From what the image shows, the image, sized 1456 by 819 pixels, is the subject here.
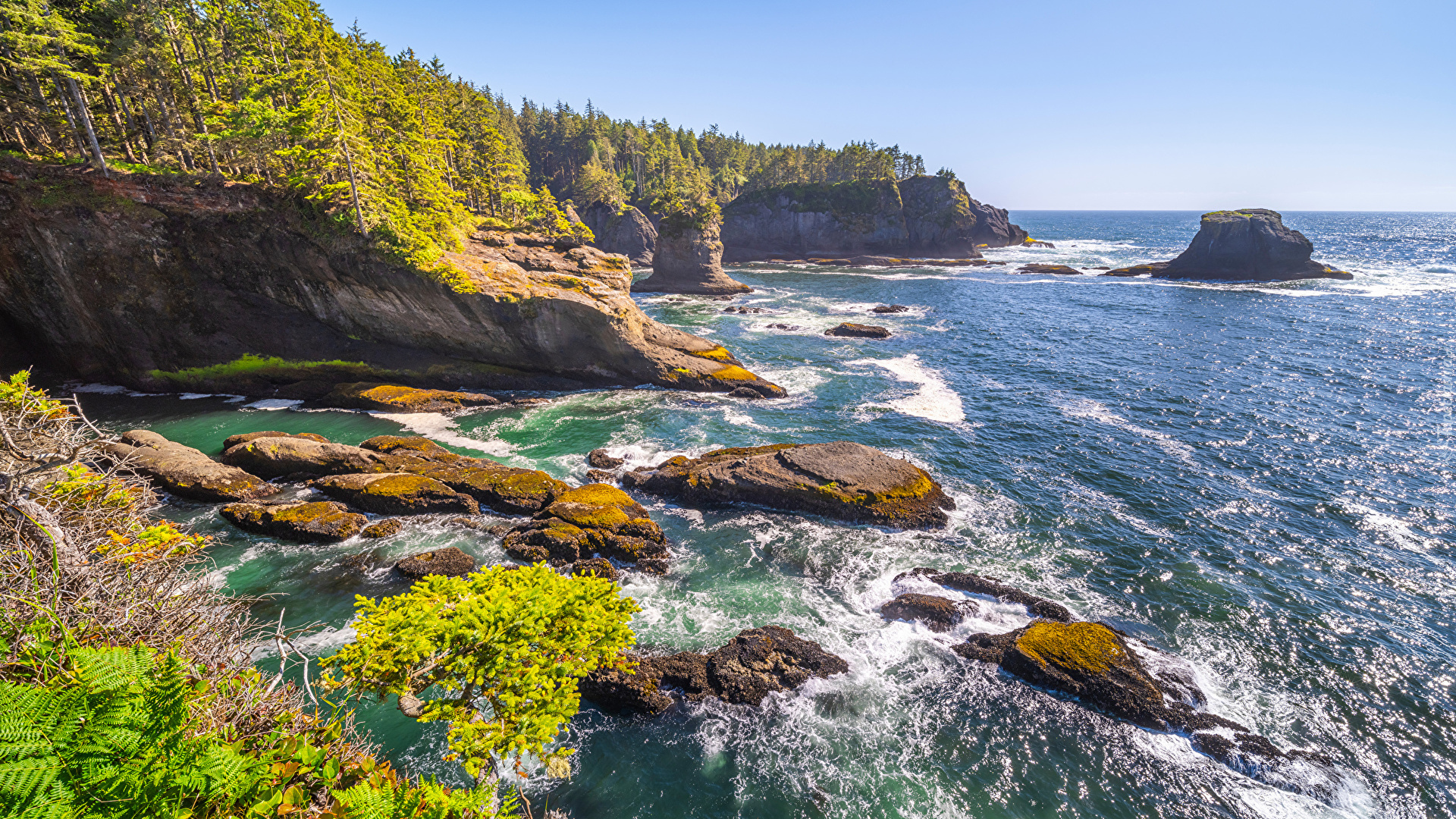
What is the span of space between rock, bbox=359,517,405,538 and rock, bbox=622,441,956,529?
920cm

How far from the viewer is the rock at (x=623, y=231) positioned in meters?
104

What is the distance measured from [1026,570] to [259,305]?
1809 inches

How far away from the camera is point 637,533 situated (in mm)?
20203

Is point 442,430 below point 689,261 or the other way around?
below


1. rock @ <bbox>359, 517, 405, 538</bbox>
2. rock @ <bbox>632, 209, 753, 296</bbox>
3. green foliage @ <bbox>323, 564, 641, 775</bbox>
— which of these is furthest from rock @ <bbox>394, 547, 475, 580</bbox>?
rock @ <bbox>632, 209, 753, 296</bbox>

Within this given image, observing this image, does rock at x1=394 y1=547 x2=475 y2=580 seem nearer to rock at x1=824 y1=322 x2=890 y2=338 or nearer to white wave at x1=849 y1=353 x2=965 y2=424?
white wave at x1=849 y1=353 x2=965 y2=424

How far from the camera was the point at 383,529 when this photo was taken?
20.1m

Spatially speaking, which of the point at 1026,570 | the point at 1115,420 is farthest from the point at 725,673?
the point at 1115,420

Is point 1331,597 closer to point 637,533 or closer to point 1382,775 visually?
point 1382,775

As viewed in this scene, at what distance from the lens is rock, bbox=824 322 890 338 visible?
52688mm

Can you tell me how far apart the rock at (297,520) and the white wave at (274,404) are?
15.2 meters

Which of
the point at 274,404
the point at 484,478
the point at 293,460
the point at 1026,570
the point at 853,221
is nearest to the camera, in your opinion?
the point at 1026,570

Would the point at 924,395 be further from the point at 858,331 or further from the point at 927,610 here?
the point at 927,610

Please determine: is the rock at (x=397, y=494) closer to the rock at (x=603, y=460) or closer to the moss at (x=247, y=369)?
the rock at (x=603, y=460)
